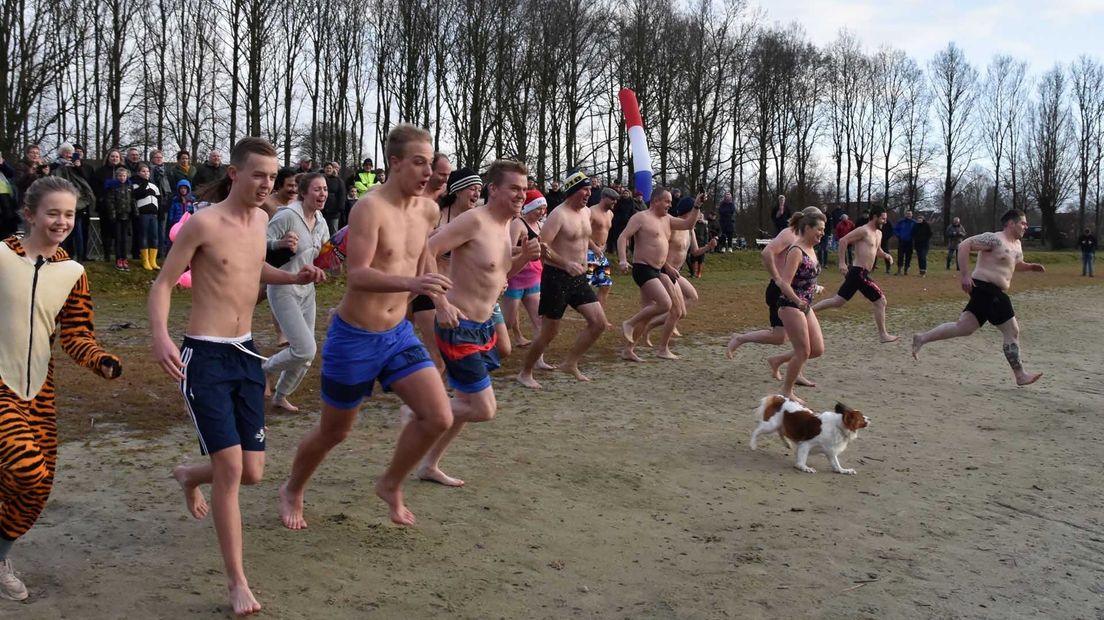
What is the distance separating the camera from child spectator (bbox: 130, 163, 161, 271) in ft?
53.8

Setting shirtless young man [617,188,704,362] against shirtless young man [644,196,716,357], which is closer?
shirtless young man [617,188,704,362]

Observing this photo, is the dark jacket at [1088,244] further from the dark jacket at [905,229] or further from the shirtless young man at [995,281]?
the shirtless young man at [995,281]

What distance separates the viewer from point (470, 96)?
34.8m

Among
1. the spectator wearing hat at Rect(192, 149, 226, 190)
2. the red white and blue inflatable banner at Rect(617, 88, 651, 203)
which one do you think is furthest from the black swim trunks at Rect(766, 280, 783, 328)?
the spectator wearing hat at Rect(192, 149, 226, 190)

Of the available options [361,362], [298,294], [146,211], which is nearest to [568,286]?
[298,294]

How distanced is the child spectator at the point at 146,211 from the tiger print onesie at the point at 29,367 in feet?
43.6

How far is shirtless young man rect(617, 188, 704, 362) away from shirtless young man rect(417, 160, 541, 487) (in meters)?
5.08

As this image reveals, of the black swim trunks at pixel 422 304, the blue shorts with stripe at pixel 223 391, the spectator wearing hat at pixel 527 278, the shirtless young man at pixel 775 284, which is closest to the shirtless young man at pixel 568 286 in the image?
the spectator wearing hat at pixel 527 278

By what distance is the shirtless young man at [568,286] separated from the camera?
9328 millimetres

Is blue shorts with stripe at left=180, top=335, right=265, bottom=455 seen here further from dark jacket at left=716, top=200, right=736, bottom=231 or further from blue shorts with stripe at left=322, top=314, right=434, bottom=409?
dark jacket at left=716, top=200, right=736, bottom=231

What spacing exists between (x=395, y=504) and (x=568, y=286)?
4.78 m

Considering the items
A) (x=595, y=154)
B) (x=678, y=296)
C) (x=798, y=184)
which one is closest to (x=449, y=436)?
(x=678, y=296)

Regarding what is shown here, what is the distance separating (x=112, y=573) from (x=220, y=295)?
4.35 ft

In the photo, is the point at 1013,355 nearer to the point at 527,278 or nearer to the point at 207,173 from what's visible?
the point at 527,278
